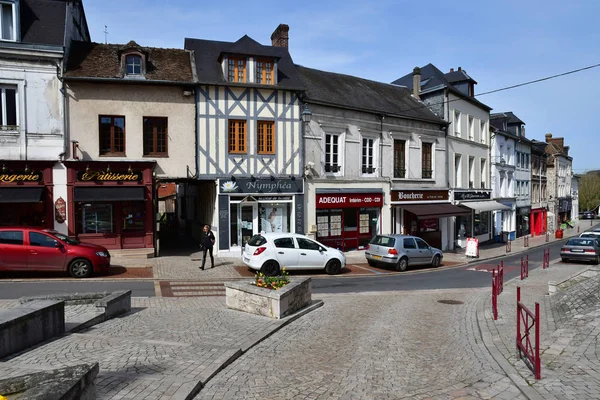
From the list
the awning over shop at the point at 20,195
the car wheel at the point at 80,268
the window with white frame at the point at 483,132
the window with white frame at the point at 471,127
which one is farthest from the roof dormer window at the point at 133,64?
the window with white frame at the point at 483,132

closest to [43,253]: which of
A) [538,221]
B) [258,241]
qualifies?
[258,241]

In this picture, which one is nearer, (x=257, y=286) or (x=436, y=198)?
(x=257, y=286)

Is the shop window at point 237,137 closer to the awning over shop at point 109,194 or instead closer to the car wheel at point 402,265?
the awning over shop at point 109,194

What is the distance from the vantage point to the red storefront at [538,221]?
4493 centimetres

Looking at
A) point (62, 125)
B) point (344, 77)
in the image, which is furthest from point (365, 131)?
point (62, 125)

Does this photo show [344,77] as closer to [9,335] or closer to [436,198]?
[436,198]

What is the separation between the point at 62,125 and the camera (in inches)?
677

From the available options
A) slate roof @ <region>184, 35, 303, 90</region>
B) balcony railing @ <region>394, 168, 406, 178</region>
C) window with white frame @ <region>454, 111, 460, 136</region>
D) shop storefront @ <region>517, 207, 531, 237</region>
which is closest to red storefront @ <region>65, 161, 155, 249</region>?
slate roof @ <region>184, 35, 303, 90</region>

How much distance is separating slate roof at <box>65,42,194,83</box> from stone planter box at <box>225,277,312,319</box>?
11.3m

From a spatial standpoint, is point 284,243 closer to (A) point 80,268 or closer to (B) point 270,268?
(B) point 270,268

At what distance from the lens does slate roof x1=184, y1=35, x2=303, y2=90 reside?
766 inches

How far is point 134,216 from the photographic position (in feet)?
60.0

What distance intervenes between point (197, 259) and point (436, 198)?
600 inches

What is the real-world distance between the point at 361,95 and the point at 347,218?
6829 mm
